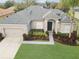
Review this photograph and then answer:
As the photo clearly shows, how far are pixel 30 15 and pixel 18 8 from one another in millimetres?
25084

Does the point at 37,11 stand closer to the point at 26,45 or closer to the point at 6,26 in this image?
the point at 6,26

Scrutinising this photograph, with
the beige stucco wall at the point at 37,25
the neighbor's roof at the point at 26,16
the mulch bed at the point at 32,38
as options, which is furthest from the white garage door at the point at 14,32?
the beige stucco wall at the point at 37,25

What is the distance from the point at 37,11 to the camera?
156 feet

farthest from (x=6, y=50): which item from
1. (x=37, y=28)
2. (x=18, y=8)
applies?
(x=18, y=8)

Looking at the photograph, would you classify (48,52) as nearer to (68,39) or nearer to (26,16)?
(68,39)

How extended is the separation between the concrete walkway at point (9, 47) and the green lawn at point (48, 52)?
92cm

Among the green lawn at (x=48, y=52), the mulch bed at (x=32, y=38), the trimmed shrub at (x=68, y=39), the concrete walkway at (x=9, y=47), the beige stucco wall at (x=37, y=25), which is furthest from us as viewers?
the beige stucco wall at (x=37, y=25)

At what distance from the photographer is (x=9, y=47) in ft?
110

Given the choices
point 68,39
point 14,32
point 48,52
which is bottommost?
point 48,52

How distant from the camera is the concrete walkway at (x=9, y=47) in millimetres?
28922

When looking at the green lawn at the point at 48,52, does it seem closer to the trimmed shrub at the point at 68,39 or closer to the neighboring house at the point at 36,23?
the trimmed shrub at the point at 68,39

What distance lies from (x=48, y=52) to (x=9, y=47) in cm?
663

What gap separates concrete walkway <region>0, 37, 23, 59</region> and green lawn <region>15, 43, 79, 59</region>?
92 cm

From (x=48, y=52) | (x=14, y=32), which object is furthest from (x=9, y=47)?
(x=14, y=32)
